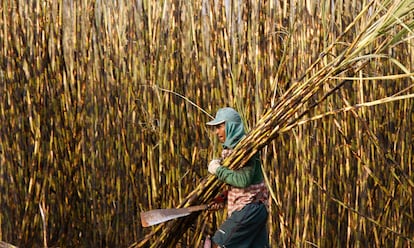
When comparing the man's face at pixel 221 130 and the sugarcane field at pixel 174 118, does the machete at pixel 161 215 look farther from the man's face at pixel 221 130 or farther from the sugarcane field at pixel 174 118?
the sugarcane field at pixel 174 118

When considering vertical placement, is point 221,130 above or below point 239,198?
above

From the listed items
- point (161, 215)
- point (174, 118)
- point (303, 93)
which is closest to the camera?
point (303, 93)

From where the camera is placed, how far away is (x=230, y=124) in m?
2.63

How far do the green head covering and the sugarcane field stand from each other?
Result: 37cm

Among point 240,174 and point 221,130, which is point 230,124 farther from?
point 240,174

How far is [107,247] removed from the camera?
10.8ft

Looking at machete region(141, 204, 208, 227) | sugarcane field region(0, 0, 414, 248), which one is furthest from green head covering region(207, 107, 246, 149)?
sugarcane field region(0, 0, 414, 248)

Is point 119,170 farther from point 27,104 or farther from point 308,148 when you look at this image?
point 308,148

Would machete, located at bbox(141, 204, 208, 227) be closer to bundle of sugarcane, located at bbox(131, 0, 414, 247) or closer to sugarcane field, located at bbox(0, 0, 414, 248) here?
bundle of sugarcane, located at bbox(131, 0, 414, 247)

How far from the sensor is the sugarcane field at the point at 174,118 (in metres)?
3.06

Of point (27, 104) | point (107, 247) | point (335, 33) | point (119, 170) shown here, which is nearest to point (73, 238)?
point (107, 247)

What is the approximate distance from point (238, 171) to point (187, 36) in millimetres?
852

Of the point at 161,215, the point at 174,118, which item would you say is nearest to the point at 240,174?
the point at 161,215

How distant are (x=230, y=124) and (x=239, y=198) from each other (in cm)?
25
